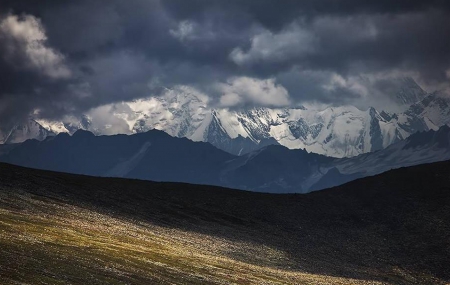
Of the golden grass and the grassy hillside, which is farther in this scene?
the grassy hillside

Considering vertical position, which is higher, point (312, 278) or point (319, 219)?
point (319, 219)

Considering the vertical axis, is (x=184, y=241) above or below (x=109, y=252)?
above

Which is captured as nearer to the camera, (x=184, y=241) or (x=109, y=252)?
(x=109, y=252)

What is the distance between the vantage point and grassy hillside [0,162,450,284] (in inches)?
3344

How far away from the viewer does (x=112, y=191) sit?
191875 millimetres

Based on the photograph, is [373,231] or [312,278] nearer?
[312,278]

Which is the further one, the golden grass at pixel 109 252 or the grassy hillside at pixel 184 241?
the grassy hillside at pixel 184 241

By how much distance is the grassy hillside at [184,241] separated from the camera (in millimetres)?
84938

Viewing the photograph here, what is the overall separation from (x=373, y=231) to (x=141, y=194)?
71.5 m

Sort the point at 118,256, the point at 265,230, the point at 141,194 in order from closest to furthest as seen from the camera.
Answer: the point at 118,256
the point at 265,230
the point at 141,194

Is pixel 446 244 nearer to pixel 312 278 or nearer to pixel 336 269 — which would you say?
pixel 336 269

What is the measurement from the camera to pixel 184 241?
5669 inches

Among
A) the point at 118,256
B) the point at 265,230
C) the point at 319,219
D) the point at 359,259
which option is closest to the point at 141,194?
the point at 265,230

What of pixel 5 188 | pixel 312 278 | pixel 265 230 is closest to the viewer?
pixel 312 278
